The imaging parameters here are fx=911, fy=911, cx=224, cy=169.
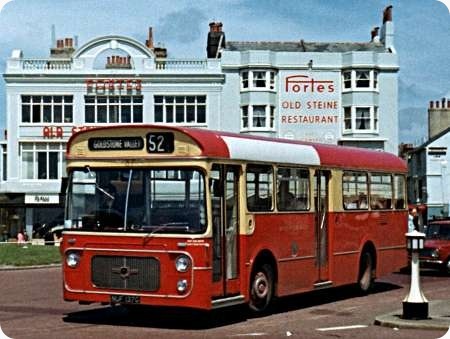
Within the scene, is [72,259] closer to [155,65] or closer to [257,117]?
[257,117]

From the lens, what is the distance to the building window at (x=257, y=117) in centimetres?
5934

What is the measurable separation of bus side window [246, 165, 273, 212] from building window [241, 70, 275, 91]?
1780 inches

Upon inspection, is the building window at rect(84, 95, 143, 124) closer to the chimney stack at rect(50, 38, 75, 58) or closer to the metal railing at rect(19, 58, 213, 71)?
the metal railing at rect(19, 58, 213, 71)

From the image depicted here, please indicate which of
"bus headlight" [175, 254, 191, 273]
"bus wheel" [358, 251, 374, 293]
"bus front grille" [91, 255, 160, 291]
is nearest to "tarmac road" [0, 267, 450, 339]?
"bus wheel" [358, 251, 374, 293]

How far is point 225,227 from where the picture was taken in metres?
13.7

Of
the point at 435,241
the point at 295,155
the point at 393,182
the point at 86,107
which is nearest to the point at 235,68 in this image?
the point at 86,107

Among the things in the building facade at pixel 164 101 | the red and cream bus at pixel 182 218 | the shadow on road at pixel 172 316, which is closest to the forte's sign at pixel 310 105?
the building facade at pixel 164 101

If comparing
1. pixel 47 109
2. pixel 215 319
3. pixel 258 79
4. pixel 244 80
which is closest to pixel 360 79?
pixel 258 79

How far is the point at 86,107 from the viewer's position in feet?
195

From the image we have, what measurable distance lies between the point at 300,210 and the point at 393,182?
4.82m

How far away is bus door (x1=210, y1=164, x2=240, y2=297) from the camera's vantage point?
43.9 feet

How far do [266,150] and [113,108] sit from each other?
149 feet

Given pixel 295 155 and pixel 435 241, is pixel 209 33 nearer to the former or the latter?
pixel 435 241

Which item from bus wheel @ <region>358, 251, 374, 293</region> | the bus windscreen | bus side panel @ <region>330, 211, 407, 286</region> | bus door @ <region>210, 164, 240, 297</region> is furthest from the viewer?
bus wheel @ <region>358, 251, 374, 293</region>
